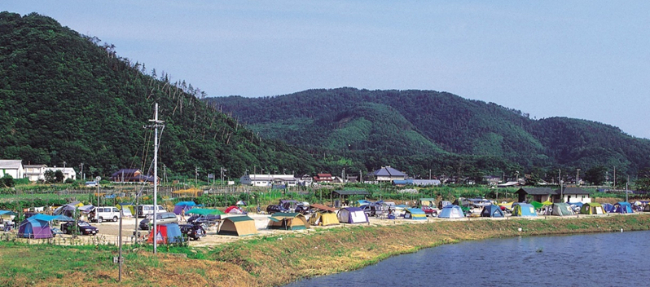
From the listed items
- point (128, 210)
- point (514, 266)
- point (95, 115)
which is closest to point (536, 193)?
point (514, 266)

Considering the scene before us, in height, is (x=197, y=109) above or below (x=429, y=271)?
above

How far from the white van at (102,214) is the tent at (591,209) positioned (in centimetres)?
4387

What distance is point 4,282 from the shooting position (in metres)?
20.6

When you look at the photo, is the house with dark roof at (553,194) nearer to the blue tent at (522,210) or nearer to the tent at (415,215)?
the blue tent at (522,210)

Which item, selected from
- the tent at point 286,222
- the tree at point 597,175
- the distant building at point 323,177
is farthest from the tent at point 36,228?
the tree at point 597,175

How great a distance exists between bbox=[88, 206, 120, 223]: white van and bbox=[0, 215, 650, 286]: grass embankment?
1460 centimetres

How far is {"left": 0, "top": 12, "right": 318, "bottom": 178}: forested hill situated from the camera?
309ft

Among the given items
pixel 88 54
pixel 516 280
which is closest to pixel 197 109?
pixel 88 54

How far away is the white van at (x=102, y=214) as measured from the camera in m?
42.6

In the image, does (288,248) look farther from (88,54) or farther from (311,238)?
(88,54)

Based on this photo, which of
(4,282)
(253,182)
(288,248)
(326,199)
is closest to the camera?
(4,282)

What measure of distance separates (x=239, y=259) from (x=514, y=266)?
1543 centimetres

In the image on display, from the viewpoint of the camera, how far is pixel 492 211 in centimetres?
5528

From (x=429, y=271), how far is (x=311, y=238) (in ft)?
23.2
